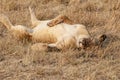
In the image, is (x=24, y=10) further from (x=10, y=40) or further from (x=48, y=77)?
(x=48, y=77)

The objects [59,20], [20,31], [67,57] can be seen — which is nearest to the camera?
[67,57]

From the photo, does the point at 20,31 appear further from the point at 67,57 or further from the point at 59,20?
the point at 67,57

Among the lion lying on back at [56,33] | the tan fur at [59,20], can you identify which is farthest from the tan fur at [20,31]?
the tan fur at [59,20]

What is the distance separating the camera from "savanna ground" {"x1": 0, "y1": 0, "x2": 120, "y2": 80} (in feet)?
16.8

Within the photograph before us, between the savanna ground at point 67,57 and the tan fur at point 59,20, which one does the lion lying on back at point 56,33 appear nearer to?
the tan fur at point 59,20

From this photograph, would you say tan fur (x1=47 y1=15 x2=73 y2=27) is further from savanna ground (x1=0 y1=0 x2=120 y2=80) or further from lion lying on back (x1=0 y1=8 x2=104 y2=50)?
savanna ground (x1=0 y1=0 x2=120 y2=80)

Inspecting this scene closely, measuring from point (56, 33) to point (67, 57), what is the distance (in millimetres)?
715

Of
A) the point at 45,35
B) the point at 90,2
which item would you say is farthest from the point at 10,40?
the point at 90,2

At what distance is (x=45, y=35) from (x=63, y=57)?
0.87 meters

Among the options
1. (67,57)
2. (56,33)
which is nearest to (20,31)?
(56,33)

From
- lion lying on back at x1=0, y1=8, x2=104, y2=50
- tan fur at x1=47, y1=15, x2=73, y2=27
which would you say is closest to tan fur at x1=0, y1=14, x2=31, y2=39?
lion lying on back at x1=0, y1=8, x2=104, y2=50

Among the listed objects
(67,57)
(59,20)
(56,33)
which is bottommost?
(67,57)

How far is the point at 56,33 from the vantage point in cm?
615

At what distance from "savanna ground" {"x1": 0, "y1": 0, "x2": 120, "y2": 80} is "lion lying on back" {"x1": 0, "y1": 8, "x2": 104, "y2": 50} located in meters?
0.13
